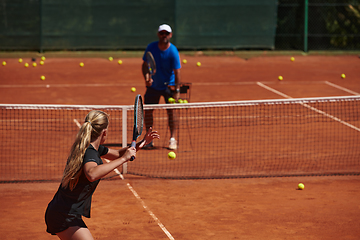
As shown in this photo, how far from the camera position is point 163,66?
8930mm

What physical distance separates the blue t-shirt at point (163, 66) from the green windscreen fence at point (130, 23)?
10.6 meters

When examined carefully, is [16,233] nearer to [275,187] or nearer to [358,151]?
[275,187]

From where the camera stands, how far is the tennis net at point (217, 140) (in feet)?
26.2

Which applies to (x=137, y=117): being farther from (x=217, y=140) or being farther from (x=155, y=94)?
(x=217, y=140)

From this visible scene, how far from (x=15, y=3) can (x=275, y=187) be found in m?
14.4

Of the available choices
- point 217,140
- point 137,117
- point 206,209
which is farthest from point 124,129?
point 137,117

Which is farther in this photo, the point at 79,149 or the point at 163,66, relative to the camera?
the point at 163,66

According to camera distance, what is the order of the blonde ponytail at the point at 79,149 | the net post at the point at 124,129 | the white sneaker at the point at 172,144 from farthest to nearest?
the white sneaker at the point at 172,144 → the net post at the point at 124,129 → the blonde ponytail at the point at 79,149

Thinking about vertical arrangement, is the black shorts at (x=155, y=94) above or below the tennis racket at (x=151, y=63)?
below

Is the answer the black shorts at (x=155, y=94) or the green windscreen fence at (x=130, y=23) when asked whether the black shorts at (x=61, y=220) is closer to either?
the black shorts at (x=155, y=94)

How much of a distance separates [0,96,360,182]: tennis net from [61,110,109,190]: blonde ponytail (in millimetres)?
3748

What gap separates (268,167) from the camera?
8242 mm

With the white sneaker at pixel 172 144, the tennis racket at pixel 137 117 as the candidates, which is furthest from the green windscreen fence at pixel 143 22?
the tennis racket at pixel 137 117

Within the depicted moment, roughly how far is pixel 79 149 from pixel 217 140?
6.24 m
